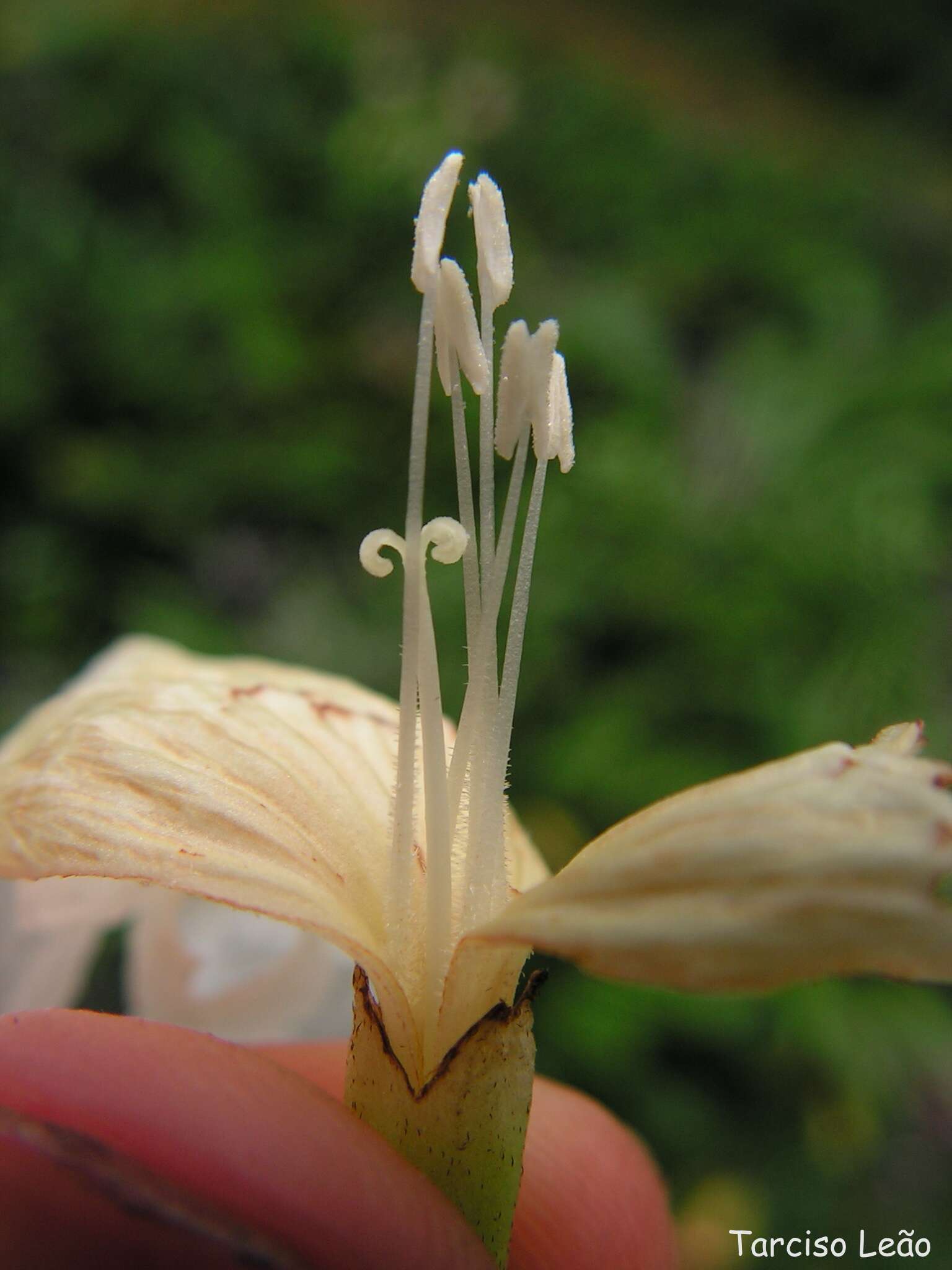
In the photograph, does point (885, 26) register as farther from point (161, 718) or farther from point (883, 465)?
point (161, 718)

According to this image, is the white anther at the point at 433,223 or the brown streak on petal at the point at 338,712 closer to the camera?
the white anther at the point at 433,223

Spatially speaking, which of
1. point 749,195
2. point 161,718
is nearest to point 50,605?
point 161,718

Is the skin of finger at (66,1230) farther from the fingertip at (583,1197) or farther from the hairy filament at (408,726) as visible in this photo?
the fingertip at (583,1197)

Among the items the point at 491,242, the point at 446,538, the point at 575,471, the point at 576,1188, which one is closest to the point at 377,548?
the point at 446,538

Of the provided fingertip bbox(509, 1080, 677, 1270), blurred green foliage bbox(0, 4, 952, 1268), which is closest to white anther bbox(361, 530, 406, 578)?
fingertip bbox(509, 1080, 677, 1270)

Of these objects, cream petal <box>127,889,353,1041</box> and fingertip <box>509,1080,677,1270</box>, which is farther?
cream petal <box>127,889,353,1041</box>

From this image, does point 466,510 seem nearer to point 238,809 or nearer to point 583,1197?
point 238,809

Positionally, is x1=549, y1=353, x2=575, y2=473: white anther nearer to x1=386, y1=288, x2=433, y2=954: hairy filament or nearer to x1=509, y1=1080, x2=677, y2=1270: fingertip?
x1=386, y1=288, x2=433, y2=954: hairy filament

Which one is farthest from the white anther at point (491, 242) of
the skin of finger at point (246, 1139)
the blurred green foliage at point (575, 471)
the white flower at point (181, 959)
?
the blurred green foliage at point (575, 471)
